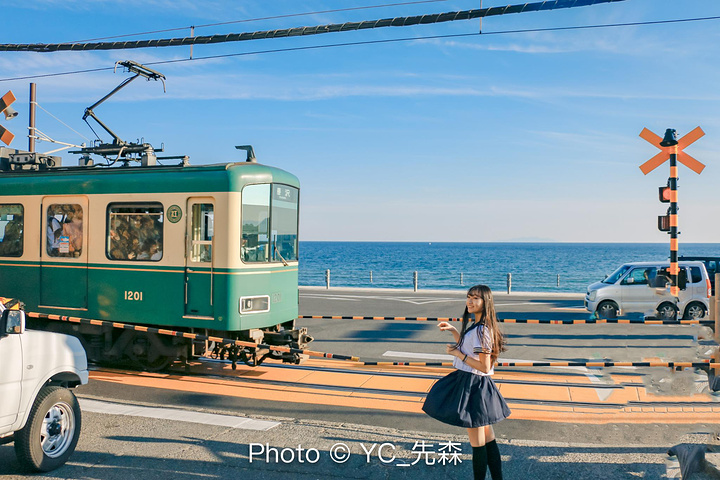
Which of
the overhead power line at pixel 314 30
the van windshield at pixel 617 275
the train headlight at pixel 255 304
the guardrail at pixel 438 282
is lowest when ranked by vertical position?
the guardrail at pixel 438 282

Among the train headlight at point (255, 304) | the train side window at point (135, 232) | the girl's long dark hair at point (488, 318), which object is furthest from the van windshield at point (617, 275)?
the girl's long dark hair at point (488, 318)

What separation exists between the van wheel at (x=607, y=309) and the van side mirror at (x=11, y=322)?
15306 mm

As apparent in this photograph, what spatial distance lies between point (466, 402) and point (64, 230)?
8.19 m

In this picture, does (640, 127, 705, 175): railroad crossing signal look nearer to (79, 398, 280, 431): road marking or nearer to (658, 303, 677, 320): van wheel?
(79, 398, 280, 431): road marking

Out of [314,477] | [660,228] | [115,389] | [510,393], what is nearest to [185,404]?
A: [115,389]

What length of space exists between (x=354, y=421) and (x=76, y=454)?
3.02m

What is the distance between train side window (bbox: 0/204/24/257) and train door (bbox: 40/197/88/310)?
0.57 meters

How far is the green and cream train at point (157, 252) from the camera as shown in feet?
29.8

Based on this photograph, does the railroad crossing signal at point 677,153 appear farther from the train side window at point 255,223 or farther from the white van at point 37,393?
the white van at point 37,393

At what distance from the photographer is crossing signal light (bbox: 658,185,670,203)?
948 cm

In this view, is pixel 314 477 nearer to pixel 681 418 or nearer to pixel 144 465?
pixel 144 465

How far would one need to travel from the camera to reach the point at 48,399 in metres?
5.35

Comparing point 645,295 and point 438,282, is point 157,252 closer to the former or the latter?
point 645,295

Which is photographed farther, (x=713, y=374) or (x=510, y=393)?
(x=510, y=393)
